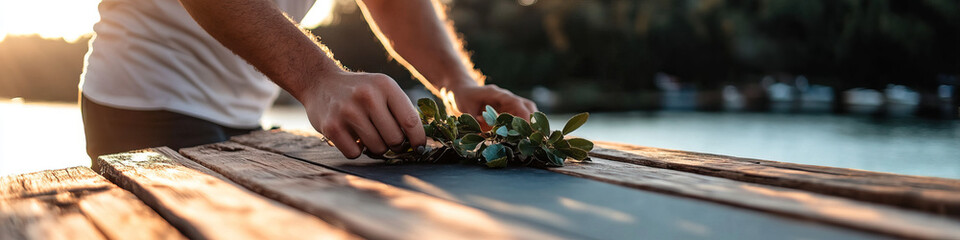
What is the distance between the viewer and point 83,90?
2.13m

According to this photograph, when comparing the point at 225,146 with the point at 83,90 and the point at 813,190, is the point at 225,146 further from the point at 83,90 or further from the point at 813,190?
the point at 813,190

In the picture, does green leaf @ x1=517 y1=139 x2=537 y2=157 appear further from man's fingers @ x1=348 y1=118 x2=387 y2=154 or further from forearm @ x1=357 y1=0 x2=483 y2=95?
forearm @ x1=357 y1=0 x2=483 y2=95

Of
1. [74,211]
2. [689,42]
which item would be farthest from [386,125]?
[689,42]

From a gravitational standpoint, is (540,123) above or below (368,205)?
above

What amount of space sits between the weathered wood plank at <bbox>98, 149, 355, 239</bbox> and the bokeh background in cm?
1295

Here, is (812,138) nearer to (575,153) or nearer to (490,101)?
(490,101)

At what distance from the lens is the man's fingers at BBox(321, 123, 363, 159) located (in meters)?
1.21

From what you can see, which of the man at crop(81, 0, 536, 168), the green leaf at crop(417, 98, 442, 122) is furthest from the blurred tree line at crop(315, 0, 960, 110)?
the green leaf at crop(417, 98, 442, 122)

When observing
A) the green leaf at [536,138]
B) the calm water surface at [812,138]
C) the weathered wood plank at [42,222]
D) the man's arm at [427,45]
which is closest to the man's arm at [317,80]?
the green leaf at [536,138]

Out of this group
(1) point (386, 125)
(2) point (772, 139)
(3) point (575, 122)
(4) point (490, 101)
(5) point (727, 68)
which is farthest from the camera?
(5) point (727, 68)

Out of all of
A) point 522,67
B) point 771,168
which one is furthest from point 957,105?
point 771,168

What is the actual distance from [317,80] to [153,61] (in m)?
1.11

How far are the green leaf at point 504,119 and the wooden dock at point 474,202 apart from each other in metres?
0.13

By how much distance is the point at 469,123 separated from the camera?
1.37 metres
